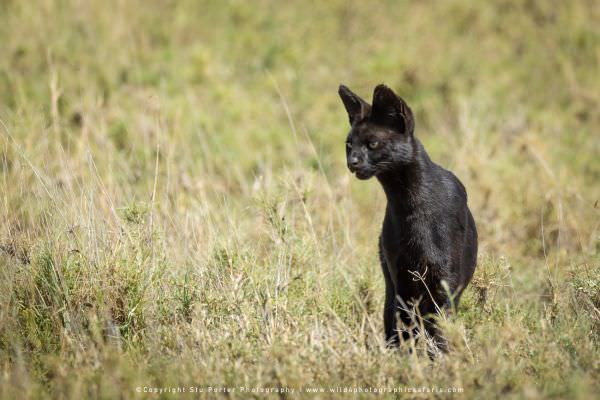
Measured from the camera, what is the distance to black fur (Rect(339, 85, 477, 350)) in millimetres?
3793

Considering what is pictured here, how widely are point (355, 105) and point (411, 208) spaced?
65 centimetres

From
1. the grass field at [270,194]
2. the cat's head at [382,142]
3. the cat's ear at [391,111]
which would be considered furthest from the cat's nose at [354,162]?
the grass field at [270,194]

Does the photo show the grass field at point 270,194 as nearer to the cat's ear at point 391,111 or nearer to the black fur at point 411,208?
the black fur at point 411,208

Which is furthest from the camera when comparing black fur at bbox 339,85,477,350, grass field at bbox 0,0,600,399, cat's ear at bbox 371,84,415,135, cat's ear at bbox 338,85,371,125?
cat's ear at bbox 338,85,371,125

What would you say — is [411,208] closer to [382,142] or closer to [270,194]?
[382,142]

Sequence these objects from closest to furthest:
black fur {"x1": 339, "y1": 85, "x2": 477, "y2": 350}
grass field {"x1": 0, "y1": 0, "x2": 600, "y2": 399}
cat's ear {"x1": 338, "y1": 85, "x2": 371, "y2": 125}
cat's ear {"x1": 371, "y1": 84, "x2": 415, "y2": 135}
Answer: grass field {"x1": 0, "y1": 0, "x2": 600, "y2": 399}, cat's ear {"x1": 371, "y1": 84, "x2": 415, "y2": 135}, black fur {"x1": 339, "y1": 85, "x2": 477, "y2": 350}, cat's ear {"x1": 338, "y1": 85, "x2": 371, "y2": 125}

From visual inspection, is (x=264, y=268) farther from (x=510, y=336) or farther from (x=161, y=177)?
(x=161, y=177)

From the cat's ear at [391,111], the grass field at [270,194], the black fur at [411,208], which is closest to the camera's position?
the grass field at [270,194]

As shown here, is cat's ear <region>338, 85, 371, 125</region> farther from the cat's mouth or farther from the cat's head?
the cat's mouth

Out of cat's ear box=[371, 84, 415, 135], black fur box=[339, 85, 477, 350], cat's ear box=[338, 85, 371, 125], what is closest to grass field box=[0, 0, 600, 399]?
black fur box=[339, 85, 477, 350]

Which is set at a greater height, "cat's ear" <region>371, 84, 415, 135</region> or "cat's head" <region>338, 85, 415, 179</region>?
"cat's ear" <region>371, 84, 415, 135</region>

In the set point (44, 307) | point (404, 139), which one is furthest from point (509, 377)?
point (44, 307)

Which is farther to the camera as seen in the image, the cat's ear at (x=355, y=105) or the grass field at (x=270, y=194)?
the cat's ear at (x=355, y=105)

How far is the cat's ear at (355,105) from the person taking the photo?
12.9 feet
